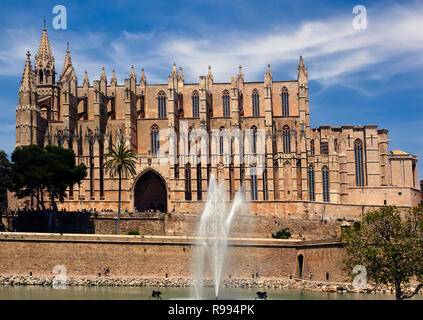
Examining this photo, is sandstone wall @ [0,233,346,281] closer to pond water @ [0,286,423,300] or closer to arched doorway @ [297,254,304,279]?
arched doorway @ [297,254,304,279]

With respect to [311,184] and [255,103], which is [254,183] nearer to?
[311,184]

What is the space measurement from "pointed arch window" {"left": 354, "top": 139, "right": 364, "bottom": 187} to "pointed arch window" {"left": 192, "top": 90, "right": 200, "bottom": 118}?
1920 centimetres

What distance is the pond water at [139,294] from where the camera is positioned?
127 feet

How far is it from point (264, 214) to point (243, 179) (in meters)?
5.48

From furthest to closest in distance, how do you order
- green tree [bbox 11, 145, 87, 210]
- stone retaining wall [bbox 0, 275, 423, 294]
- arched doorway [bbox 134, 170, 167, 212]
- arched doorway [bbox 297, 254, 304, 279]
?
arched doorway [bbox 134, 170, 167, 212], green tree [bbox 11, 145, 87, 210], arched doorway [bbox 297, 254, 304, 279], stone retaining wall [bbox 0, 275, 423, 294]

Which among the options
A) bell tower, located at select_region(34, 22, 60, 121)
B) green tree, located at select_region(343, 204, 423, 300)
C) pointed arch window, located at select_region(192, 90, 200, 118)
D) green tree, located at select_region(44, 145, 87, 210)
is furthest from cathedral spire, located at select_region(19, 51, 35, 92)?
green tree, located at select_region(343, 204, 423, 300)

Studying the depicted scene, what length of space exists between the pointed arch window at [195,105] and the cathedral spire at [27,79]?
61.3 ft

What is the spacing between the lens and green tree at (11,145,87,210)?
2156 inches

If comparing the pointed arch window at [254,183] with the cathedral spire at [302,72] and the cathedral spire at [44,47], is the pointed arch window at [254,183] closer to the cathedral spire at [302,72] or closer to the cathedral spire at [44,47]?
the cathedral spire at [302,72]

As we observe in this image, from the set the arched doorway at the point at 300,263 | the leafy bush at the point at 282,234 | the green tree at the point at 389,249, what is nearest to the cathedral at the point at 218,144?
the leafy bush at the point at 282,234

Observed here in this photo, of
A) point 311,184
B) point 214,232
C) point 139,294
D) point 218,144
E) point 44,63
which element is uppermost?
point 44,63

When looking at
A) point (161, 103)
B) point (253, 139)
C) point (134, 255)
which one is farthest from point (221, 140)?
point (134, 255)

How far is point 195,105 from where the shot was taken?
2872 inches

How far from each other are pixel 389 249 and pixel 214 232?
19.9 m
